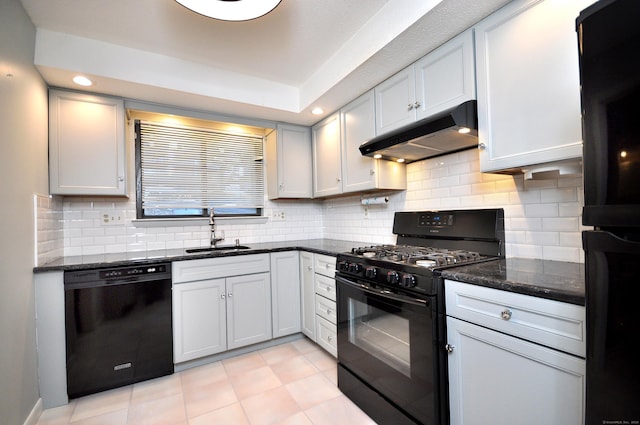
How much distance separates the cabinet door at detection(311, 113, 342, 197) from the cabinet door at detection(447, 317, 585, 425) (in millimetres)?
1837

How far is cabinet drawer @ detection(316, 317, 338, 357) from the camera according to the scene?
237cm

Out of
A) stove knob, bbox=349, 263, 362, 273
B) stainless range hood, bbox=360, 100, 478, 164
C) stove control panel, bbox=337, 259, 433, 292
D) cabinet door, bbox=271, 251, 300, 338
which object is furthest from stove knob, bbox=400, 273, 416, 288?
cabinet door, bbox=271, 251, 300, 338

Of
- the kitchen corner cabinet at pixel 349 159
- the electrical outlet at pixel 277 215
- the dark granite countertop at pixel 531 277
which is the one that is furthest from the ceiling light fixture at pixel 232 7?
the electrical outlet at pixel 277 215

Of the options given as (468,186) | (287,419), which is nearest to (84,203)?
(287,419)

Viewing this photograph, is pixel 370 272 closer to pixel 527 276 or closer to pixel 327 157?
pixel 527 276

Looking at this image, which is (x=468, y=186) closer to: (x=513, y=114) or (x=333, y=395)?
(x=513, y=114)

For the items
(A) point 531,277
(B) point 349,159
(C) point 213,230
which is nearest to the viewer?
(A) point 531,277

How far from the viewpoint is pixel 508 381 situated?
1159mm

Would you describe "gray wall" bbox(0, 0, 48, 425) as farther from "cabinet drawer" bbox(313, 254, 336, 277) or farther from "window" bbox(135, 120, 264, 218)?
"cabinet drawer" bbox(313, 254, 336, 277)

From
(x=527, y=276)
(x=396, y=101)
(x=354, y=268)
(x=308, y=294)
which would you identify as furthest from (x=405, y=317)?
(x=396, y=101)

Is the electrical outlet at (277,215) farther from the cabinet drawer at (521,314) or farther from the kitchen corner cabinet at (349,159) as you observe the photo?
the cabinet drawer at (521,314)

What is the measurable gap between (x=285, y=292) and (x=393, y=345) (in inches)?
55.1

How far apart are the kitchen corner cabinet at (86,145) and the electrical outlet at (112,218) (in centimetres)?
33

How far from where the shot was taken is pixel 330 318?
241cm
